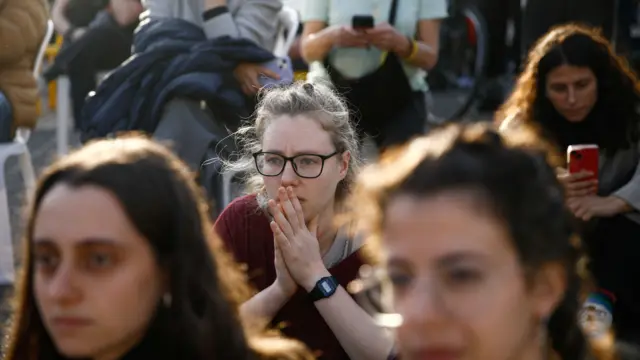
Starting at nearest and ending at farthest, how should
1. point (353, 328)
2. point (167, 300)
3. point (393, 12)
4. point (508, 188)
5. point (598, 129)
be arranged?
point (508, 188) < point (167, 300) < point (353, 328) < point (598, 129) < point (393, 12)

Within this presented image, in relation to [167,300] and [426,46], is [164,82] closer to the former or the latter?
[426,46]

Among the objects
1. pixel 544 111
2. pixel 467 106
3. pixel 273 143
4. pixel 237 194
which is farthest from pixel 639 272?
pixel 467 106

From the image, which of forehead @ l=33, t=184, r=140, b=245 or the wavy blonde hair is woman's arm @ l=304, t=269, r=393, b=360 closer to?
the wavy blonde hair

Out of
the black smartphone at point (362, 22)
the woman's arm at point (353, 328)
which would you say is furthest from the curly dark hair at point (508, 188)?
the black smartphone at point (362, 22)

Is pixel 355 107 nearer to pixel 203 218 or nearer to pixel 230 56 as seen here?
pixel 230 56

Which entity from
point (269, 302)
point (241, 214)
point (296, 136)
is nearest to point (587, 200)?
point (296, 136)

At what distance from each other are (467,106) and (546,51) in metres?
3.58

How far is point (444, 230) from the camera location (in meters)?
1.63

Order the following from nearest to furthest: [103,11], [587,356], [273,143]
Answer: [587,356] < [273,143] < [103,11]

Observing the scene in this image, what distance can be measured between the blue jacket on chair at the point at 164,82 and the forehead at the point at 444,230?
306 cm

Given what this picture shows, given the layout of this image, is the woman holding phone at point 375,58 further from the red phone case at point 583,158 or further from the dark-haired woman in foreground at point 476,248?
the dark-haired woman in foreground at point 476,248

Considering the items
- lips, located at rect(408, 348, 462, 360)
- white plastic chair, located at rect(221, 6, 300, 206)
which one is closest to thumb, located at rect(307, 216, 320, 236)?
lips, located at rect(408, 348, 462, 360)

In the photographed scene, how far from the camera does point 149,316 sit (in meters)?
2.01

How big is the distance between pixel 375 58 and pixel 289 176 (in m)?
1.67
